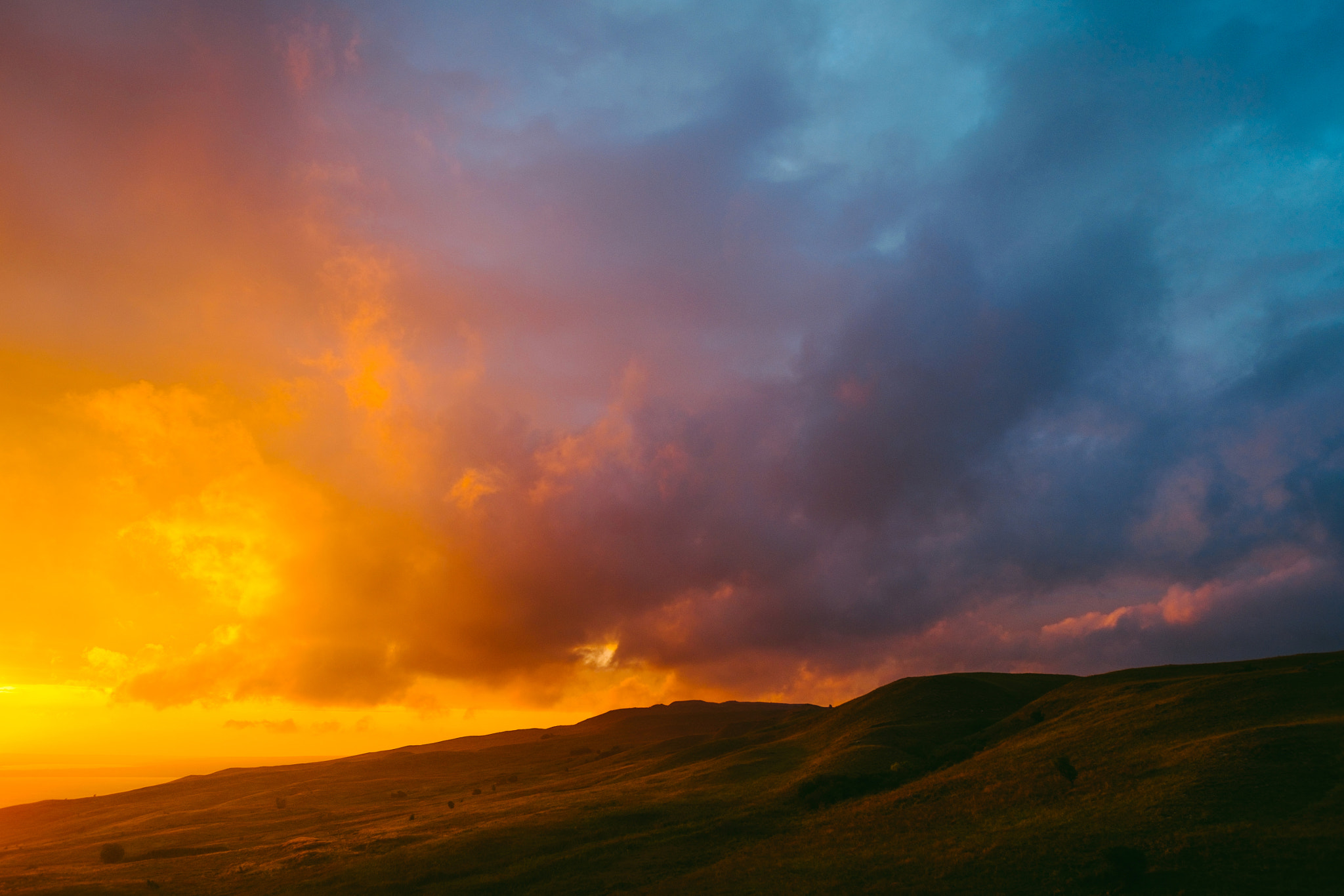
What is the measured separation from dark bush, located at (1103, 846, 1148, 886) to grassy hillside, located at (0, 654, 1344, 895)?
0.41 ft

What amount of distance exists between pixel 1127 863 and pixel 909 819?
21.1 meters

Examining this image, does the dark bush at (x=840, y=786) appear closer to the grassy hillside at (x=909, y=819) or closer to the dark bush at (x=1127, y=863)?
the grassy hillside at (x=909, y=819)

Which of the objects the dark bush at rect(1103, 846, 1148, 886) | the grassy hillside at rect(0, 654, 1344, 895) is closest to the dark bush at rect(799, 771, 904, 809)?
the grassy hillside at rect(0, 654, 1344, 895)

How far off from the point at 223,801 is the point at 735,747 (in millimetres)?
113078

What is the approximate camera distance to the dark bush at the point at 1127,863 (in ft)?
143

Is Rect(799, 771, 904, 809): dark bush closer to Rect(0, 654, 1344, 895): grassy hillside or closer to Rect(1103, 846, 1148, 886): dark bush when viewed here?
Rect(0, 654, 1344, 895): grassy hillside

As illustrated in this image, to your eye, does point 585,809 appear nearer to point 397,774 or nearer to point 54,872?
point 54,872

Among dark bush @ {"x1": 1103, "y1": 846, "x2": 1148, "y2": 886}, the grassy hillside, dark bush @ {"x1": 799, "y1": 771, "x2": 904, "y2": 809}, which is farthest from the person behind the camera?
dark bush @ {"x1": 799, "y1": 771, "x2": 904, "y2": 809}

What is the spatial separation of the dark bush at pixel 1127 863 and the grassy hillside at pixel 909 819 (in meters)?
0.12

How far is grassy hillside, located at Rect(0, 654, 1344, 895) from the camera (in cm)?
4725

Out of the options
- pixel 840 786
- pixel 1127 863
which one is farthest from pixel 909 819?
pixel 1127 863

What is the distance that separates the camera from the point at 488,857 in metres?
66.8

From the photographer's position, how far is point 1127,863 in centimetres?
4444

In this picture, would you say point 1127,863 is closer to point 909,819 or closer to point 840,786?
point 909,819
